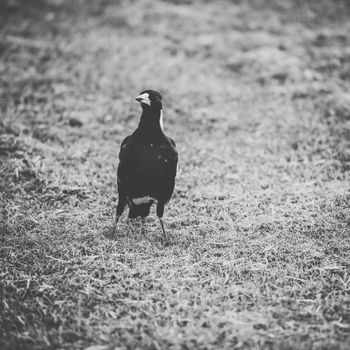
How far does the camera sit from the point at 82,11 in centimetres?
1058

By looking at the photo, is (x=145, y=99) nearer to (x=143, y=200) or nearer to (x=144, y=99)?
(x=144, y=99)

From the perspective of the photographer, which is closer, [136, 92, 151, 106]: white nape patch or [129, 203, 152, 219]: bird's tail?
[136, 92, 151, 106]: white nape patch

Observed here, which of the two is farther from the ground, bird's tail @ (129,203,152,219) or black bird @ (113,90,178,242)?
black bird @ (113,90,178,242)

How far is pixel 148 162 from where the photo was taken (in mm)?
3840

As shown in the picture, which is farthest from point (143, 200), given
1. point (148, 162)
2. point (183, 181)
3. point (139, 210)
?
point (183, 181)

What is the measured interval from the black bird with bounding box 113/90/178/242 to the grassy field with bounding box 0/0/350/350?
52cm

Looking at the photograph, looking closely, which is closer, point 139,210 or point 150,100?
point 150,100

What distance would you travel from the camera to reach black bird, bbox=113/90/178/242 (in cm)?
386

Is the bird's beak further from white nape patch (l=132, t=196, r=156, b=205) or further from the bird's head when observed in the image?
white nape patch (l=132, t=196, r=156, b=205)

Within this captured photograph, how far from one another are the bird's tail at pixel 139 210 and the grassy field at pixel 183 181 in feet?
0.52

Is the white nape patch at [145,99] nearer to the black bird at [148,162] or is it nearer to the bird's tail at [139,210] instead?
the black bird at [148,162]

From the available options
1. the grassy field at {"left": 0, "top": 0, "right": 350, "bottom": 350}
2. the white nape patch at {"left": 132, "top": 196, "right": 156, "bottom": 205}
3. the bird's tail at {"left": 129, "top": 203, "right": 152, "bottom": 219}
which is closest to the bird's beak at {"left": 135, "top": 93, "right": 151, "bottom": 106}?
the white nape patch at {"left": 132, "top": 196, "right": 156, "bottom": 205}

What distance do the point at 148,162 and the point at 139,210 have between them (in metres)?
0.70

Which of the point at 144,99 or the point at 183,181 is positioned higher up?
the point at 144,99
